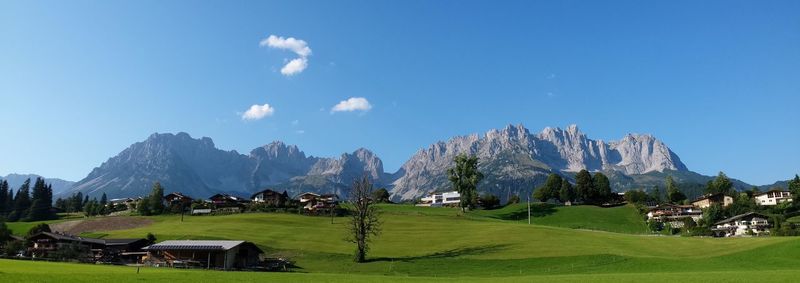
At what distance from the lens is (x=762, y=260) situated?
67188 mm

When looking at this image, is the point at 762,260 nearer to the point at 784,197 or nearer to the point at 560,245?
the point at 560,245

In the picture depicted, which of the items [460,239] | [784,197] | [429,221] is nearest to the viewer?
[460,239]

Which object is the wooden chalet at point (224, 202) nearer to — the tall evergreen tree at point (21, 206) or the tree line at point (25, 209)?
the tree line at point (25, 209)

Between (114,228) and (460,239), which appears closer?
(460,239)

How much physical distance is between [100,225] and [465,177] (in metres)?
99.9

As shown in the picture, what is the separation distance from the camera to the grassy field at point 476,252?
55.3 m

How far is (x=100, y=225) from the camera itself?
127 m

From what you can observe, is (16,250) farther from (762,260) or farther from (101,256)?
(762,260)

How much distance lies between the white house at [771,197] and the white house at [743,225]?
45.2 metres

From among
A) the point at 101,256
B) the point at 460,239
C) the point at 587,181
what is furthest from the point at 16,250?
the point at 587,181

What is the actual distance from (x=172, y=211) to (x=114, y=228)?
26884mm

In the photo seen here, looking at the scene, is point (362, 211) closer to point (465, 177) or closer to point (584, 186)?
point (465, 177)

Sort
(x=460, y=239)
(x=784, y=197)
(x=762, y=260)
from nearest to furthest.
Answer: (x=762, y=260)
(x=460, y=239)
(x=784, y=197)

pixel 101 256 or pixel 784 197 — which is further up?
pixel 784 197
